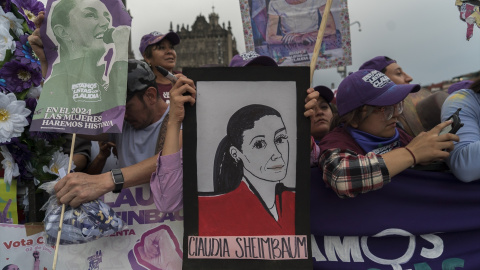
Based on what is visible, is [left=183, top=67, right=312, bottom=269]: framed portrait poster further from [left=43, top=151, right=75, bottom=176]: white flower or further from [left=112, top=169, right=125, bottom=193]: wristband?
[left=43, top=151, right=75, bottom=176]: white flower

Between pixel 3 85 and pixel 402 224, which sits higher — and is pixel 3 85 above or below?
above

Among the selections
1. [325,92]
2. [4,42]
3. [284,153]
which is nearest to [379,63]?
[325,92]

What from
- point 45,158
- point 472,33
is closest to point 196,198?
point 45,158

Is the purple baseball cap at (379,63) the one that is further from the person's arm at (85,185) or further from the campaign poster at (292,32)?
the person's arm at (85,185)

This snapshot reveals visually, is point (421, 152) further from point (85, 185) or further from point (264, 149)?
point (85, 185)

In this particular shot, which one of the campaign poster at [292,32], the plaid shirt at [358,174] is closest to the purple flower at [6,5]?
the campaign poster at [292,32]

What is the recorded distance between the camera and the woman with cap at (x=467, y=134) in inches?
84.8

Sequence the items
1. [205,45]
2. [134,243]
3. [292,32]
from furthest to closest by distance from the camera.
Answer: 1. [205,45]
2. [292,32]
3. [134,243]

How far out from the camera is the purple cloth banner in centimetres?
222

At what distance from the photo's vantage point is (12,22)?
100.0 inches

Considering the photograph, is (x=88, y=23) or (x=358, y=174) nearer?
(x=358, y=174)

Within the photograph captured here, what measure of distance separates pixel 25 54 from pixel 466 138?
247cm

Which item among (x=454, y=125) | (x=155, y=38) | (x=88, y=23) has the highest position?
(x=155, y=38)

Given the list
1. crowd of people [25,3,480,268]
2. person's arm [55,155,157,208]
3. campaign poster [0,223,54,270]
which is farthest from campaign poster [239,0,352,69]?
campaign poster [0,223,54,270]
